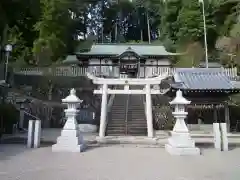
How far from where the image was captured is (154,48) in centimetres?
3600

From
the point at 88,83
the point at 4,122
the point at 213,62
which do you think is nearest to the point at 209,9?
the point at 213,62

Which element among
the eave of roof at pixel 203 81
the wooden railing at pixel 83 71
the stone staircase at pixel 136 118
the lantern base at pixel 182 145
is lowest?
the lantern base at pixel 182 145

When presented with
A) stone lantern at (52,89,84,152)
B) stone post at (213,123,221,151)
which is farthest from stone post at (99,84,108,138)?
stone post at (213,123,221,151)

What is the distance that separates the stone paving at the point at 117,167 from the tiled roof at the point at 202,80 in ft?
28.3

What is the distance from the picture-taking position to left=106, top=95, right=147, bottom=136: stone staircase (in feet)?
56.8

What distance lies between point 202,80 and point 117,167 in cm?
1346

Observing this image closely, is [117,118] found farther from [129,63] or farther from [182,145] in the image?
[129,63]

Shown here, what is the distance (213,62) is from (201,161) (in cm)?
2797

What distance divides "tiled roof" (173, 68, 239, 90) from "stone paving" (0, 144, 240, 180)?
864 centimetres

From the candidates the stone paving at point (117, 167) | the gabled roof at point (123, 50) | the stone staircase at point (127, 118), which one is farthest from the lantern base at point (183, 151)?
the gabled roof at point (123, 50)

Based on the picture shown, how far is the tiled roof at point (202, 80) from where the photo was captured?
717 inches

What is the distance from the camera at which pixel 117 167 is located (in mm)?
7680

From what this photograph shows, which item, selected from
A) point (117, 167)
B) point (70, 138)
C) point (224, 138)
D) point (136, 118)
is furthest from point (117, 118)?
point (117, 167)

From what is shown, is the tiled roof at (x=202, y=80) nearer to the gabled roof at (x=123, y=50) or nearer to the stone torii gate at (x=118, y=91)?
the stone torii gate at (x=118, y=91)
